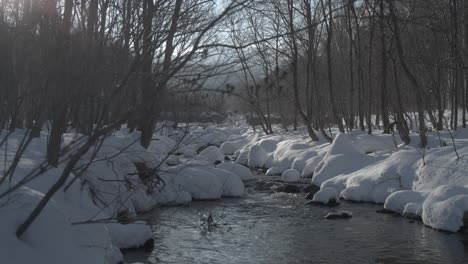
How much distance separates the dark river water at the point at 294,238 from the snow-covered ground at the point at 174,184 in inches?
23.2

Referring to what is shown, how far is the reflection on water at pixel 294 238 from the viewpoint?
8.77 metres

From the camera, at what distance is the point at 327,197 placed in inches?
539

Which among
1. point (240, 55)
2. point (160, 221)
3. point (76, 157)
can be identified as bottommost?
point (160, 221)

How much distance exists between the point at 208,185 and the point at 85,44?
10.9 m

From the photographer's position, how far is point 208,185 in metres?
15.1

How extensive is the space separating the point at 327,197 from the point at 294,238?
3.73 m

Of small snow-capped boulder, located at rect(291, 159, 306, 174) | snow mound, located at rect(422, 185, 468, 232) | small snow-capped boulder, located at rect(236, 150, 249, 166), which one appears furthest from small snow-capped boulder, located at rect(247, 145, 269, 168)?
snow mound, located at rect(422, 185, 468, 232)

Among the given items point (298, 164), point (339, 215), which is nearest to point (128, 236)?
point (339, 215)

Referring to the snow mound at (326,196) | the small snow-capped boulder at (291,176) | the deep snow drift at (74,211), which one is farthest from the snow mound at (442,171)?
the deep snow drift at (74,211)

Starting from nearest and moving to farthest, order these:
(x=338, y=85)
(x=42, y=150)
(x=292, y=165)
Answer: (x=42, y=150)
(x=292, y=165)
(x=338, y=85)

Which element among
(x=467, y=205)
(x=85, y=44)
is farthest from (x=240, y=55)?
(x=467, y=205)

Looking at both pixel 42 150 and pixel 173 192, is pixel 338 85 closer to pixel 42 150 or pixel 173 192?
pixel 173 192

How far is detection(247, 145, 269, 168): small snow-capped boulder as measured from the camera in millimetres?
24531

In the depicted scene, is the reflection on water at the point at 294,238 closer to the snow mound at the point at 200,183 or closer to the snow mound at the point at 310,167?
the snow mound at the point at 200,183
